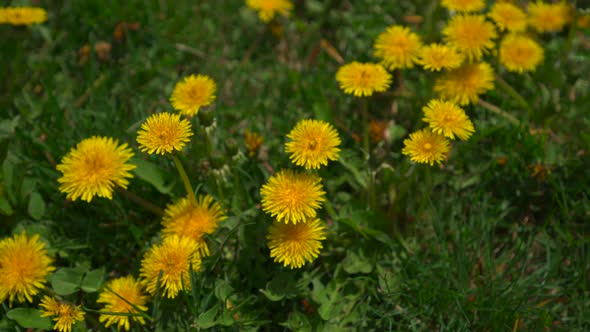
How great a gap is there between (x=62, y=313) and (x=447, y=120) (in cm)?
164

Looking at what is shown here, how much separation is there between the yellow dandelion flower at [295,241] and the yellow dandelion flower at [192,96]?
0.63 m

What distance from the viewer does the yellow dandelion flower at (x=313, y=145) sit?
73.8 inches

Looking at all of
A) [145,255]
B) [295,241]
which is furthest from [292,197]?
[145,255]

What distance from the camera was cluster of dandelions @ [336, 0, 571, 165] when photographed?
78.9 inches

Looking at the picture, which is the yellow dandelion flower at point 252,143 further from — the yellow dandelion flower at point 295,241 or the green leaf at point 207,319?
the green leaf at point 207,319

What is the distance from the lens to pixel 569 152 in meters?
2.59

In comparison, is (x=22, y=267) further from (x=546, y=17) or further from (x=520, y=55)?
(x=546, y=17)

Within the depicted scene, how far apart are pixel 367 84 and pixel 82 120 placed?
4.81 feet

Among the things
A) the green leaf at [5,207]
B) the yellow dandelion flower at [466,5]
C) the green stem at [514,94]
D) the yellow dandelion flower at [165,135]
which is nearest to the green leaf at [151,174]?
the yellow dandelion flower at [165,135]

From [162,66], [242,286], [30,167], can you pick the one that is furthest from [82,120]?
[242,286]

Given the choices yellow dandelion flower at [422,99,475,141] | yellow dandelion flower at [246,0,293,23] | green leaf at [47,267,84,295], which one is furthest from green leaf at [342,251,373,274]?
yellow dandelion flower at [246,0,293,23]

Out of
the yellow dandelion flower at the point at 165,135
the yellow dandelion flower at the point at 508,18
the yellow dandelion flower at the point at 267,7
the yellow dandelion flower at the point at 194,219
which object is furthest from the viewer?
the yellow dandelion flower at the point at 267,7

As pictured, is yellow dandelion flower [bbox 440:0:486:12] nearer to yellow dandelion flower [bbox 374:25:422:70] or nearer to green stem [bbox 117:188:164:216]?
yellow dandelion flower [bbox 374:25:422:70]

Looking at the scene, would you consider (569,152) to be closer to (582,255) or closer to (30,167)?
(582,255)
